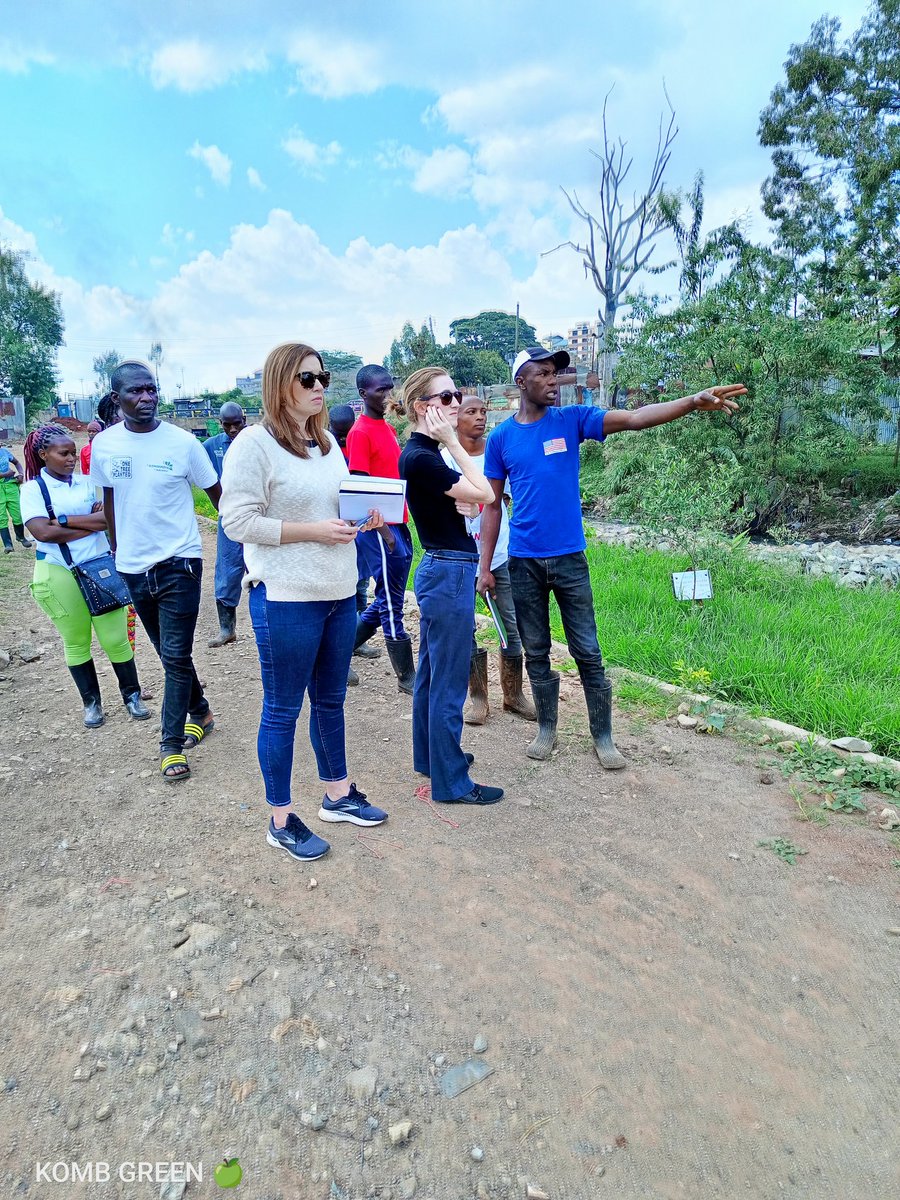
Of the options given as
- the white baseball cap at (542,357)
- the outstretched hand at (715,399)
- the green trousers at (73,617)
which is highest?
the white baseball cap at (542,357)

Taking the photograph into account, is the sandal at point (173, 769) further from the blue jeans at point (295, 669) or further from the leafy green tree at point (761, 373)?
the leafy green tree at point (761, 373)

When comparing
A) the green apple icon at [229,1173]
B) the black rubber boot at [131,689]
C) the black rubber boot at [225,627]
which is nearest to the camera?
the green apple icon at [229,1173]

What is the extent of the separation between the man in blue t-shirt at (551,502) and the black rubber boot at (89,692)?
2629 millimetres

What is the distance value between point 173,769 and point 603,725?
7.24 ft

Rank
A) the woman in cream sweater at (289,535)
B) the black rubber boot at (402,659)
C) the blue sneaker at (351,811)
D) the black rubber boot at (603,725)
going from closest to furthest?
the woman in cream sweater at (289,535) < the blue sneaker at (351,811) < the black rubber boot at (603,725) < the black rubber boot at (402,659)

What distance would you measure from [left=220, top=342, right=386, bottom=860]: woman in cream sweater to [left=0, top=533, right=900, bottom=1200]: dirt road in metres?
0.64

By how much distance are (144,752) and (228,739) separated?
45cm

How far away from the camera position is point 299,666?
2.74 meters

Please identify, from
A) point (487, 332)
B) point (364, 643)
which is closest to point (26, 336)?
point (487, 332)

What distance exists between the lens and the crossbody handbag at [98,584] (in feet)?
13.5

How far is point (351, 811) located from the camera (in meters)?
3.21

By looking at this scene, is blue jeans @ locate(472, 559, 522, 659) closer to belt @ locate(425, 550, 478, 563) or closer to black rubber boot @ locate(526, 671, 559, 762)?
black rubber boot @ locate(526, 671, 559, 762)

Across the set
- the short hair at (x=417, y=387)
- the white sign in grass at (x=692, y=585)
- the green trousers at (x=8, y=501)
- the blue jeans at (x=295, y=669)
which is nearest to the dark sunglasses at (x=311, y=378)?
the short hair at (x=417, y=387)

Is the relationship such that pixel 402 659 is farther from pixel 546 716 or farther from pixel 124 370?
pixel 124 370
